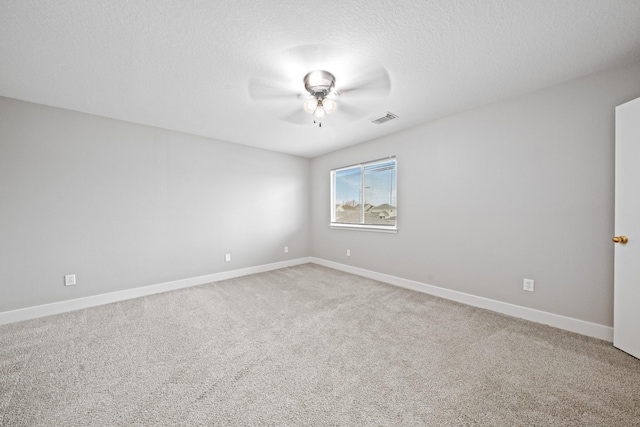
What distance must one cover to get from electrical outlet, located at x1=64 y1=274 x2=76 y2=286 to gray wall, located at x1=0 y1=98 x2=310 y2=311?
0.17ft

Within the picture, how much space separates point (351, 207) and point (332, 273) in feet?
4.29

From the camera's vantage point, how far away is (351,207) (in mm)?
4559

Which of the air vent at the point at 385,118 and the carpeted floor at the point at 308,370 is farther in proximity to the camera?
the air vent at the point at 385,118

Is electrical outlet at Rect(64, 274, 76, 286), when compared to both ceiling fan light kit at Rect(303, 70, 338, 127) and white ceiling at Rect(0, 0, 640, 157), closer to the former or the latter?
white ceiling at Rect(0, 0, 640, 157)

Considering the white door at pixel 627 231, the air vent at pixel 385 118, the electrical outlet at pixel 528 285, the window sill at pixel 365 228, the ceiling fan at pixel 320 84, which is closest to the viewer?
the white door at pixel 627 231

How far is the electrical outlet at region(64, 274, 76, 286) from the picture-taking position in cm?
271

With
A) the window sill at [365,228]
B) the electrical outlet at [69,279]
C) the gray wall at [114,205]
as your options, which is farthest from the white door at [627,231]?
the electrical outlet at [69,279]

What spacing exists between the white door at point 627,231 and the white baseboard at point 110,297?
4.32 meters

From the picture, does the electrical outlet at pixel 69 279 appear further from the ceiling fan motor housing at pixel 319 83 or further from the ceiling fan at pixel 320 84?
the ceiling fan motor housing at pixel 319 83

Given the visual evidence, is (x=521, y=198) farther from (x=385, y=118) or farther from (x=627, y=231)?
(x=385, y=118)

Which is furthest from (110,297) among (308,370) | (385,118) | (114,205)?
(385,118)

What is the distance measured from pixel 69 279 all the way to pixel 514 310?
16.5 ft

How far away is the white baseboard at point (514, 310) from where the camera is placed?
2.06 metres

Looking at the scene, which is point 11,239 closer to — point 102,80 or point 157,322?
point 157,322
